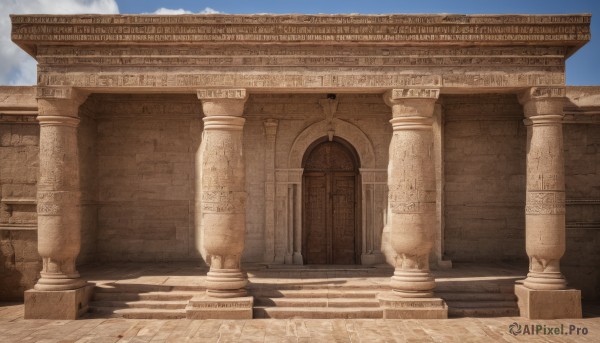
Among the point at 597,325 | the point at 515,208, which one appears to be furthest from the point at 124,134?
the point at 597,325

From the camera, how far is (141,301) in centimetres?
902

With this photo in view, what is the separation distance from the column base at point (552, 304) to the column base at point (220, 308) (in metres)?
4.53

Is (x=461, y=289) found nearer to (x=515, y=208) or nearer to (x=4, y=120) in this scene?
Answer: (x=515, y=208)

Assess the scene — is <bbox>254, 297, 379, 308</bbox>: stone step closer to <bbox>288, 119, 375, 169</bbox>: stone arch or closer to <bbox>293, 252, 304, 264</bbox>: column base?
<bbox>293, 252, 304, 264</bbox>: column base

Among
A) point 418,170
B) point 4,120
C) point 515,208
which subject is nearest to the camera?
point 418,170

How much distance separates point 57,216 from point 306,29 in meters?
5.07

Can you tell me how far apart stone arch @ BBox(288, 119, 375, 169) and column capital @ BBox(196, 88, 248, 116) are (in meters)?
2.84

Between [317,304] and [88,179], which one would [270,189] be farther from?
[88,179]

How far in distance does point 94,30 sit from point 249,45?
2.54m

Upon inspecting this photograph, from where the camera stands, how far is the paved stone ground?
759cm

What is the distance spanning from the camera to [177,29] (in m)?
8.73

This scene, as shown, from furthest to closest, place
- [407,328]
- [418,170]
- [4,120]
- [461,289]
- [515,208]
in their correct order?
[515,208] → [4,120] → [461,289] → [418,170] → [407,328]

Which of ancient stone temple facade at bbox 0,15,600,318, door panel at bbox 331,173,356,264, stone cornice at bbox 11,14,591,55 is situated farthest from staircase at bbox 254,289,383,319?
stone cornice at bbox 11,14,591,55

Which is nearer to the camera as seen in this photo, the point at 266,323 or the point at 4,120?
the point at 266,323
